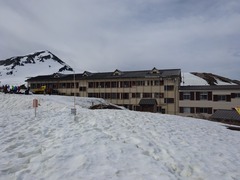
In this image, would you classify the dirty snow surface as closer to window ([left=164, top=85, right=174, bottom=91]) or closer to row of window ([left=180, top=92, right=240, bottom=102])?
row of window ([left=180, top=92, right=240, bottom=102])

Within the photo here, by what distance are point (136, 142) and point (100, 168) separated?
3348mm

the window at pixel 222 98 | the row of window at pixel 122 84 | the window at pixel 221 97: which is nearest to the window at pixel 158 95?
the row of window at pixel 122 84

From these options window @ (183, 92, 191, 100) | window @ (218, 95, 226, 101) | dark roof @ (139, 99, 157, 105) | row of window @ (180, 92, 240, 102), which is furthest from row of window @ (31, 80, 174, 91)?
window @ (218, 95, 226, 101)

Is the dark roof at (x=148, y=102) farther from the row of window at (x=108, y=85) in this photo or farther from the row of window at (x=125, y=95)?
the row of window at (x=108, y=85)

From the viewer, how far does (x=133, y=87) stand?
55406 mm

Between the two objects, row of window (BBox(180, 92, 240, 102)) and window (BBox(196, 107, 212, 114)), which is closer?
row of window (BBox(180, 92, 240, 102))

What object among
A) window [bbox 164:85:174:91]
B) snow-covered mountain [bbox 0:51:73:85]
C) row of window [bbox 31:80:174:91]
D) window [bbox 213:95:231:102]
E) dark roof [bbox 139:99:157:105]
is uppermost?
snow-covered mountain [bbox 0:51:73:85]

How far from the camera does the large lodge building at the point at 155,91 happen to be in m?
46.7

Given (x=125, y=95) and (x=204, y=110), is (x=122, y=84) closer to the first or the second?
(x=125, y=95)

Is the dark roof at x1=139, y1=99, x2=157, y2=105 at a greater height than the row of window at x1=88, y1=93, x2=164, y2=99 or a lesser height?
lesser

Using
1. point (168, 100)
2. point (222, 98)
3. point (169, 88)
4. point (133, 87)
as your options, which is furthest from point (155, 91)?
point (222, 98)

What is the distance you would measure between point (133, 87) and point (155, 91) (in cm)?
555

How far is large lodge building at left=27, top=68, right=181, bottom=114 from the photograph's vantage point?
51.5m

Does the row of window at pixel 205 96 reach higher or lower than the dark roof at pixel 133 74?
lower
